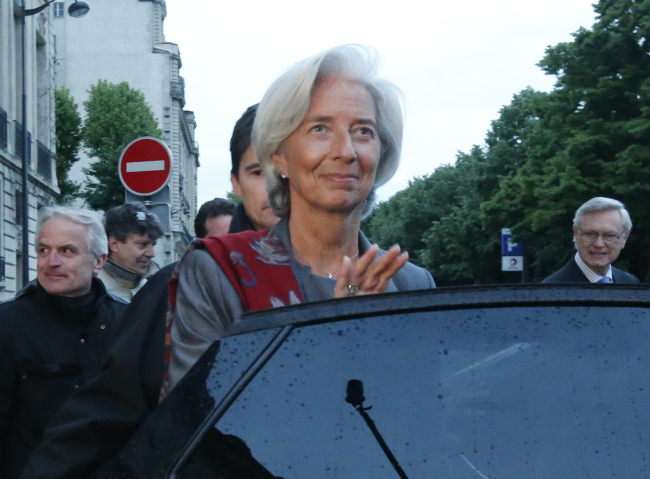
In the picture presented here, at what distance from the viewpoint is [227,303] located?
2.45m

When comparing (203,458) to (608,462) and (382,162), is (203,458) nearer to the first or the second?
(608,462)

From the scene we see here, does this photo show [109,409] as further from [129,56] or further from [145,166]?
[129,56]

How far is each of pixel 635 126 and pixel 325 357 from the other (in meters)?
35.8

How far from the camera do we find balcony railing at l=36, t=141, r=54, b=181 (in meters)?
33.1

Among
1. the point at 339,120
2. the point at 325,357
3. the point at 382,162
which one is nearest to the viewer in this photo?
the point at 325,357

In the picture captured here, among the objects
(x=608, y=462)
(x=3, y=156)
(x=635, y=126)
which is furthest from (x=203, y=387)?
(x=635, y=126)

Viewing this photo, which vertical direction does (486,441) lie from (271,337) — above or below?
below

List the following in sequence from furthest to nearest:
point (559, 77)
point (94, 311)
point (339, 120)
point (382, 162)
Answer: point (559, 77) → point (94, 311) → point (382, 162) → point (339, 120)

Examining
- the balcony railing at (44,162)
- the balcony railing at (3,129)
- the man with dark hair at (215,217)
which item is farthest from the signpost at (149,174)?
the balcony railing at (44,162)

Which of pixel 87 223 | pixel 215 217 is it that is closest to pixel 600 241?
pixel 215 217

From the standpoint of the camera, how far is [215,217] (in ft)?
22.4

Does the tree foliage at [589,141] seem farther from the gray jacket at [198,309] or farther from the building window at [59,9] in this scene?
the building window at [59,9]

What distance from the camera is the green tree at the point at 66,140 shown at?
189 ft

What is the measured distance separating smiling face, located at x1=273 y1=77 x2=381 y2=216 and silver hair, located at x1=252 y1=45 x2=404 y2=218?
0.09 ft
